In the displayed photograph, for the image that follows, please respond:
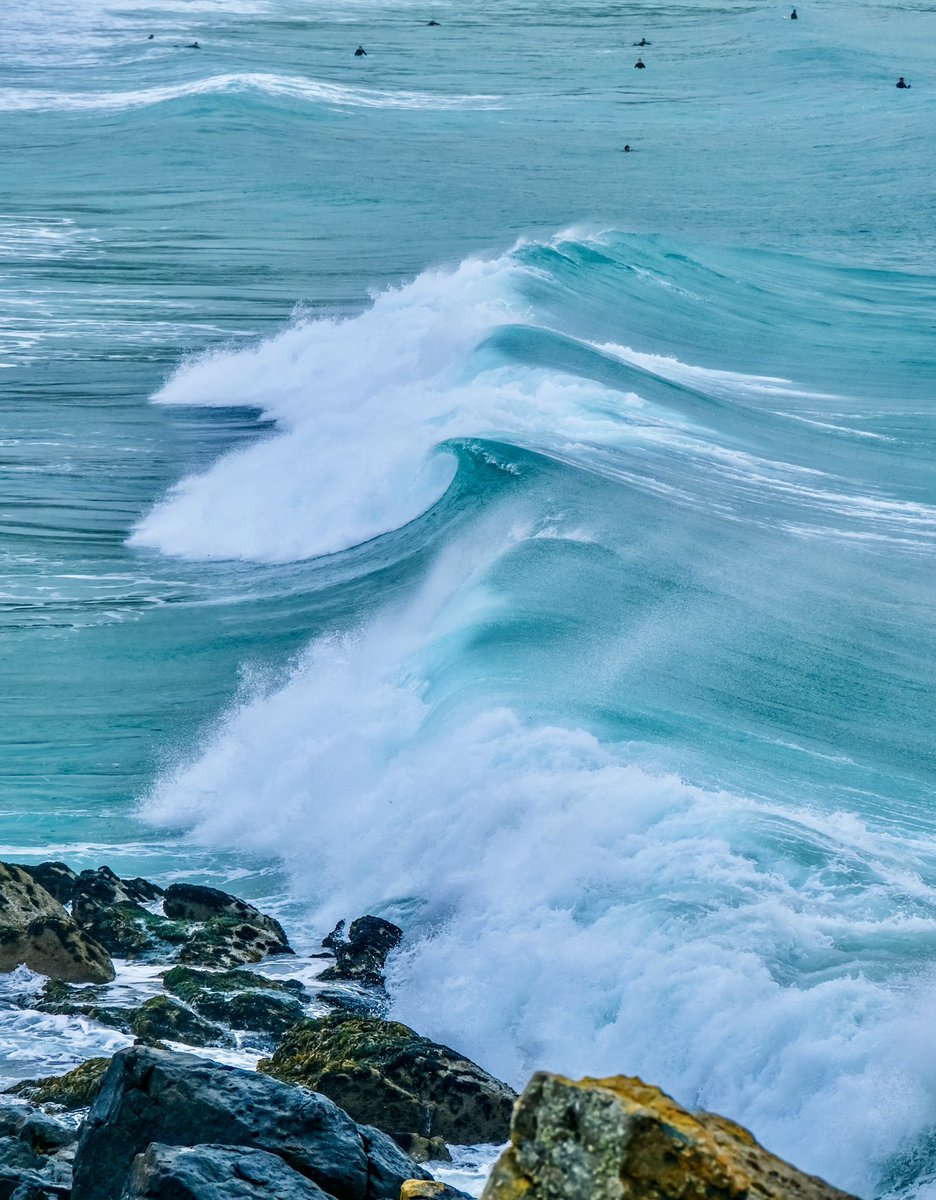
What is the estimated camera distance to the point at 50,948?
9883 mm

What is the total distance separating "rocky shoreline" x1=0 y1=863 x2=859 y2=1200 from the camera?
12.2 ft

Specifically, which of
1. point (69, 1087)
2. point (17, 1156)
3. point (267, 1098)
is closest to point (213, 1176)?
point (267, 1098)

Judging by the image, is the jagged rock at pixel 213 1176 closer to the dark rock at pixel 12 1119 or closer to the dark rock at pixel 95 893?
the dark rock at pixel 12 1119

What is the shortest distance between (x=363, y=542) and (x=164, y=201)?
2224 centimetres

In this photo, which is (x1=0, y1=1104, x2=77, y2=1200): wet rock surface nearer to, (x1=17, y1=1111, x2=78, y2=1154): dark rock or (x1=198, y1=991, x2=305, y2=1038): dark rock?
(x1=17, y1=1111, x2=78, y2=1154): dark rock

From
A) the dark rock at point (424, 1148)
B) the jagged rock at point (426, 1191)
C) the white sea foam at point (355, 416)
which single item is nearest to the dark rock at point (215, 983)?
the dark rock at point (424, 1148)

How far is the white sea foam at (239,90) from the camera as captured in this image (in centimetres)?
5141

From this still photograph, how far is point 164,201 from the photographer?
1547 inches

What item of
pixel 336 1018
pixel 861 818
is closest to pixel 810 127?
pixel 861 818

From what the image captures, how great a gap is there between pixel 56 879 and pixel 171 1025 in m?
2.37

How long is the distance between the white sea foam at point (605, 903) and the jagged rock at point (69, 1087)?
244 cm

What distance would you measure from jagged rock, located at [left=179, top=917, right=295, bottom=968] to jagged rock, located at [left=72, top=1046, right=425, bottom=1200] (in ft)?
12.9

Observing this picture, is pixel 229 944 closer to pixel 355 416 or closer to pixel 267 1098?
pixel 267 1098

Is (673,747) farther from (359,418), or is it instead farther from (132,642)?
(359,418)
